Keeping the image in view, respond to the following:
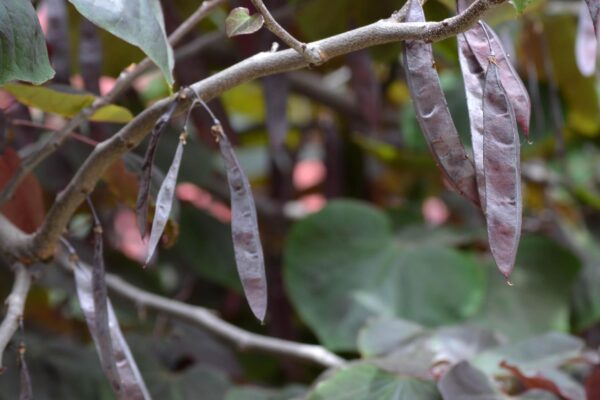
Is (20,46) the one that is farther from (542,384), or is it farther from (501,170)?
(542,384)

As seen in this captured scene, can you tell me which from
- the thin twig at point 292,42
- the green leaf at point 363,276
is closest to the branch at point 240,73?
the thin twig at point 292,42

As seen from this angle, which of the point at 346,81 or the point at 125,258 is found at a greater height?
the point at 346,81

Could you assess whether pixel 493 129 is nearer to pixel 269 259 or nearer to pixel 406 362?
pixel 406 362

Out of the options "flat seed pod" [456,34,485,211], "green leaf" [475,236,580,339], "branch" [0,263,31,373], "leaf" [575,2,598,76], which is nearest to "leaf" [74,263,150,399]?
"branch" [0,263,31,373]

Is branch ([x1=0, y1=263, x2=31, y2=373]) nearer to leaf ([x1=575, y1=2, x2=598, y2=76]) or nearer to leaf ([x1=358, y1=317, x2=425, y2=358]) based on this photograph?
leaf ([x1=358, y1=317, x2=425, y2=358])

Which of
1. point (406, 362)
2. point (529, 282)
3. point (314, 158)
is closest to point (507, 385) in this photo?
point (406, 362)
